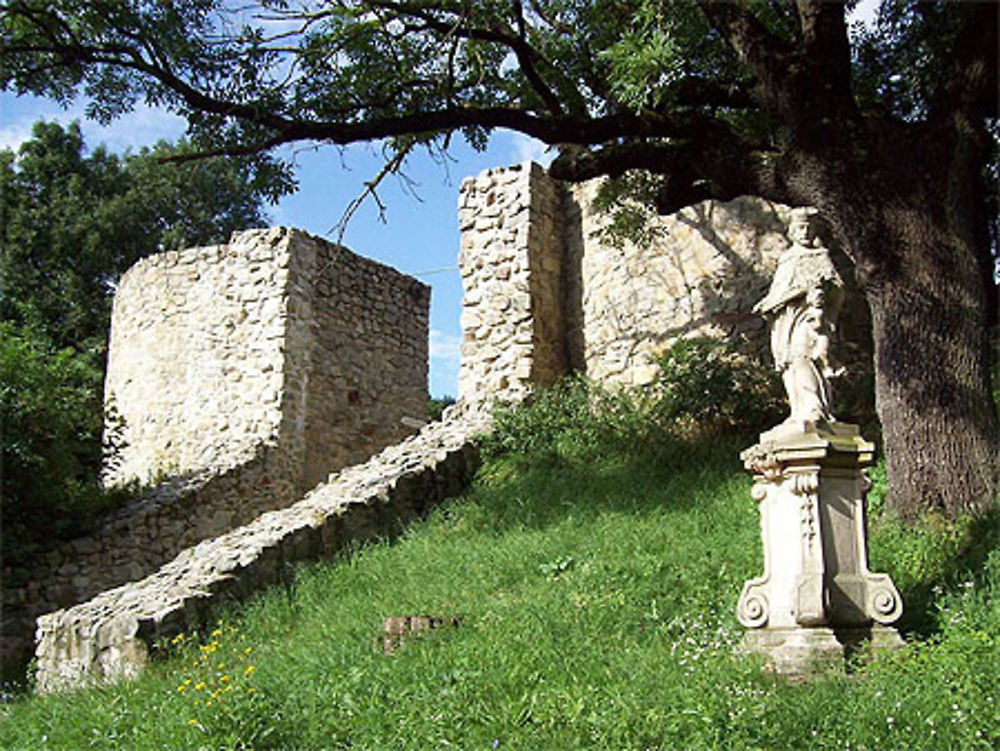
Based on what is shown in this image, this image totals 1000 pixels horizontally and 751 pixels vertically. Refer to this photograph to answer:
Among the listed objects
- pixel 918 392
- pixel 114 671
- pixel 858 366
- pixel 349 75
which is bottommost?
pixel 114 671

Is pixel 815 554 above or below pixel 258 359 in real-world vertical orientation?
below

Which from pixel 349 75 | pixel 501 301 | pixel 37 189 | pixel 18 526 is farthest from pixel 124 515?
pixel 37 189

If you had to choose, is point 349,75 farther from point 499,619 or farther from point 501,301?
point 499,619

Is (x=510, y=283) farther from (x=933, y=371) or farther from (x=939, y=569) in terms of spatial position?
(x=939, y=569)

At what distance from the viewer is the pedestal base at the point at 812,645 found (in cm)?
484

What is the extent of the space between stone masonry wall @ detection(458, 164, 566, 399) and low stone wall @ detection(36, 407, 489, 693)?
104 centimetres

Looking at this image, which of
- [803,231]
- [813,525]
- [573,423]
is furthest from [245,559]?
[803,231]

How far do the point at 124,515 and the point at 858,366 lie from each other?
8548 mm

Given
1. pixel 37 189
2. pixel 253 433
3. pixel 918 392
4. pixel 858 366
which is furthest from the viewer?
pixel 37 189

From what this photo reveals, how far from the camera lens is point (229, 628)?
7.26 metres

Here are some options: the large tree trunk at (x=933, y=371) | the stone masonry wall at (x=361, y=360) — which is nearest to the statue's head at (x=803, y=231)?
the large tree trunk at (x=933, y=371)

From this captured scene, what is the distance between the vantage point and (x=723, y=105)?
8383 mm

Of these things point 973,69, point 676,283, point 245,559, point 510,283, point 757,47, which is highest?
point 757,47

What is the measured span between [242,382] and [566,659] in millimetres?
9293
